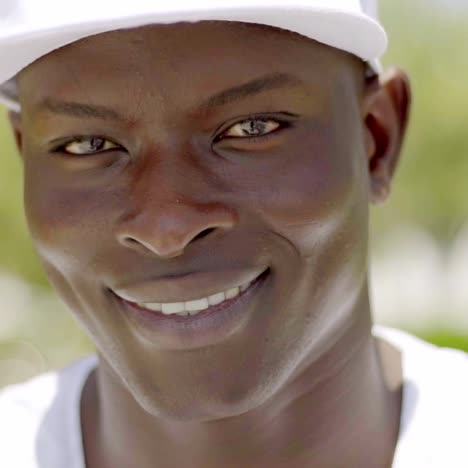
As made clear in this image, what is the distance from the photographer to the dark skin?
1.83m

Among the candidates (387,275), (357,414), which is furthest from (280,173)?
(387,275)

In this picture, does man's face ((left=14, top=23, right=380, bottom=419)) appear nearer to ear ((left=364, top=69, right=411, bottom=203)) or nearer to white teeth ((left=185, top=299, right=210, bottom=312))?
white teeth ((left=185, top=299, right=210, bottom=312))

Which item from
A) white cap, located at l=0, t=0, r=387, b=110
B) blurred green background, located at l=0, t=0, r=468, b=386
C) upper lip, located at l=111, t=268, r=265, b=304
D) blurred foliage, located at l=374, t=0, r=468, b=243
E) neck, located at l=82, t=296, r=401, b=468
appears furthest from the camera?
blurred foliage, located at l=374, t=0, r=468, b=243

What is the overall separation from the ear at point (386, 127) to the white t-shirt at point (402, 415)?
0.36 metres

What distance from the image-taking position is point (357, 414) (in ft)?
7.18

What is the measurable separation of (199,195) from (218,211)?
0.13 feet

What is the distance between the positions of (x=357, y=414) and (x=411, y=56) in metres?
4.97

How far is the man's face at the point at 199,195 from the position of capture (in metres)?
1.83

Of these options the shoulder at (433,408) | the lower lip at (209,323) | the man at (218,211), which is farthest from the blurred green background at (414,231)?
the lower lip at (209,323)

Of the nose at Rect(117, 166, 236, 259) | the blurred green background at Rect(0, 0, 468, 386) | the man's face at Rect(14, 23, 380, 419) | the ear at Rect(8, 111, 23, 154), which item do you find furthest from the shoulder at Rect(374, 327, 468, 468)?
the blurred green background at Rect(0, 0, 468, 386)

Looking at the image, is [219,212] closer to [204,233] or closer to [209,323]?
[204,233]

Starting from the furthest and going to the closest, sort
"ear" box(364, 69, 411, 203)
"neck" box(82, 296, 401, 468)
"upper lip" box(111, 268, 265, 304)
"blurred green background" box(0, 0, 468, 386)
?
1. "blurred green background" box(0, 0, 468, 386)
2. "ear" box(364, 69, 411, 203)
3. "neck" box(82, 296, 401, 468)
4. "upper lip" box(111, 268, 265, 304)

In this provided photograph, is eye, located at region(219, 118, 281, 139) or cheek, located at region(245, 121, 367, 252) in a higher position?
eye, located at region(219, 118, 281, 139)

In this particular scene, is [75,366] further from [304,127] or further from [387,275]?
[387,275]
